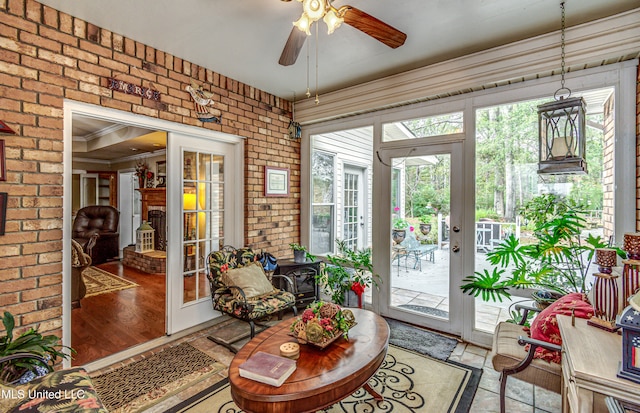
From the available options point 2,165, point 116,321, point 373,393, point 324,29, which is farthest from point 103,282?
point 324,29

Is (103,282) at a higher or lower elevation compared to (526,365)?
lower

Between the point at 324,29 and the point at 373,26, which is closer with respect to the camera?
the point at 373,26

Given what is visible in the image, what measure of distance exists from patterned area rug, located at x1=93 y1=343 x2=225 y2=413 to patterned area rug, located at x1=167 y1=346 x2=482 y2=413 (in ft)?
0.75

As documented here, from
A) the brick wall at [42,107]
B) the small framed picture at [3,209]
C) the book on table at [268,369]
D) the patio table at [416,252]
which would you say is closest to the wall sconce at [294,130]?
the brick wall at [42,107]

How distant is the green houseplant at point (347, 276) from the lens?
3.33 m

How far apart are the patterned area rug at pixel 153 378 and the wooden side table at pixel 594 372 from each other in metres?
2.35

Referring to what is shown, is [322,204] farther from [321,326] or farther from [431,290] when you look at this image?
[321,326]

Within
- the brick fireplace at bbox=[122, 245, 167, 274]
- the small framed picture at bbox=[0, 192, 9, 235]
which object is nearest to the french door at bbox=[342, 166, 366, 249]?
the small framed picture at bbox=[0, 192, 9, 235]

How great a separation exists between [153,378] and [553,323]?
9.27 feet

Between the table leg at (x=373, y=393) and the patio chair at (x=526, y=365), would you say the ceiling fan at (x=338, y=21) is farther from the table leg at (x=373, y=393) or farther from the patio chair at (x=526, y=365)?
the table leg at (x=373, y=393)

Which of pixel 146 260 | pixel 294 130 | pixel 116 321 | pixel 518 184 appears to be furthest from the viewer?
pixel 146 260

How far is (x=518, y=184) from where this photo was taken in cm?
278

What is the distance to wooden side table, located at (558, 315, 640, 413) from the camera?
1.10m

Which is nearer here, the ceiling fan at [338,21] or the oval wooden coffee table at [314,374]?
the oval wooden coffee table at [314,374]
